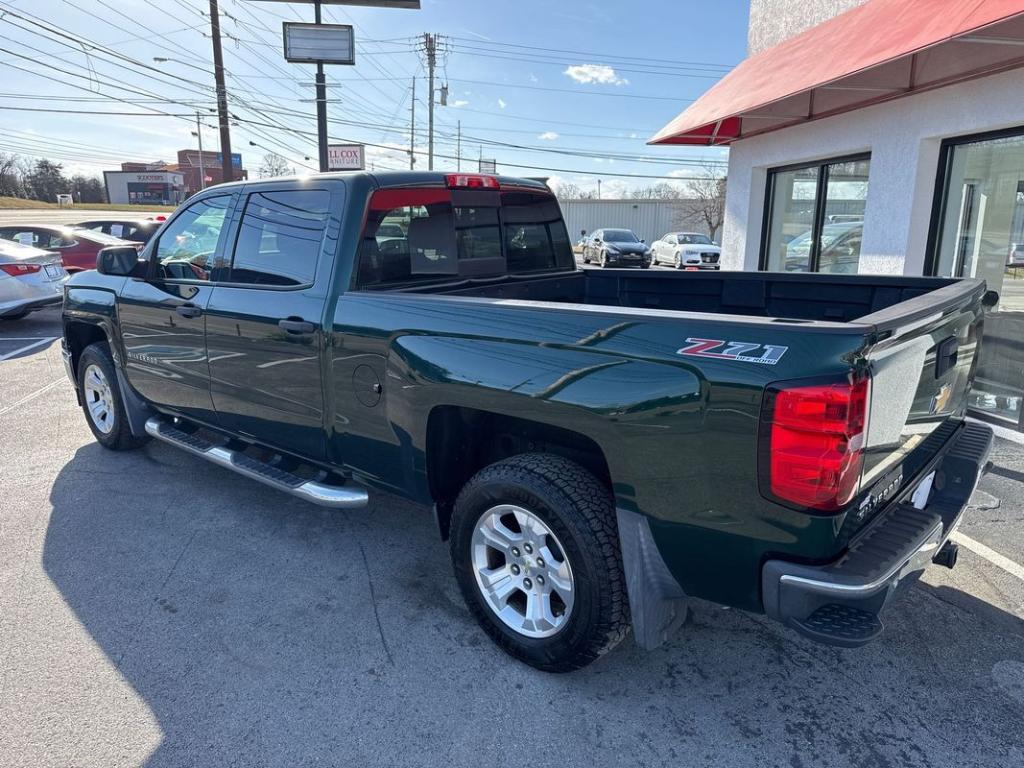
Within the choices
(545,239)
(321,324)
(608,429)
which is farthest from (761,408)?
(545,239)

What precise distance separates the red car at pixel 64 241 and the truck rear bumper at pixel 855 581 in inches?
584

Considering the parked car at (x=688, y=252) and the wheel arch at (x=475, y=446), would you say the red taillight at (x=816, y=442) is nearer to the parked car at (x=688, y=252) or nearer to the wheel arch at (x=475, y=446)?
the wheel arch at (x=475, y=446)

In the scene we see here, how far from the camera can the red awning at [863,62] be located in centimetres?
494

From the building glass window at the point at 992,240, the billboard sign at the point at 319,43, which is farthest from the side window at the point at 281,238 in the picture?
the billboard sign at the point at 319,43

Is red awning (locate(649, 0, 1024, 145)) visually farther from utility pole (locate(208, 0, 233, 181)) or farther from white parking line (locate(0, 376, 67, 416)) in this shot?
utility pole (locate(208, 0, 233, 181))

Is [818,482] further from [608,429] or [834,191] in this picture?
[834,191]

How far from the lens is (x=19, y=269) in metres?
10.7

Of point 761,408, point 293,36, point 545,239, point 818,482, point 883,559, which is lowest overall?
point 883,559

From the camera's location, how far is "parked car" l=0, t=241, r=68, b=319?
10.6 meters

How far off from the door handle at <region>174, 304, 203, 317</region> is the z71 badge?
2997 mm

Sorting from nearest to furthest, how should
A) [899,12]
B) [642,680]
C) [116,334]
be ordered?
[642,680] → [116,334] → [899,12]

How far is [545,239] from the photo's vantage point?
14.7 ft

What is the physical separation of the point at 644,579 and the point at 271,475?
2.19 metres

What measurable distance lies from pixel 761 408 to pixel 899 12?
6.04m
